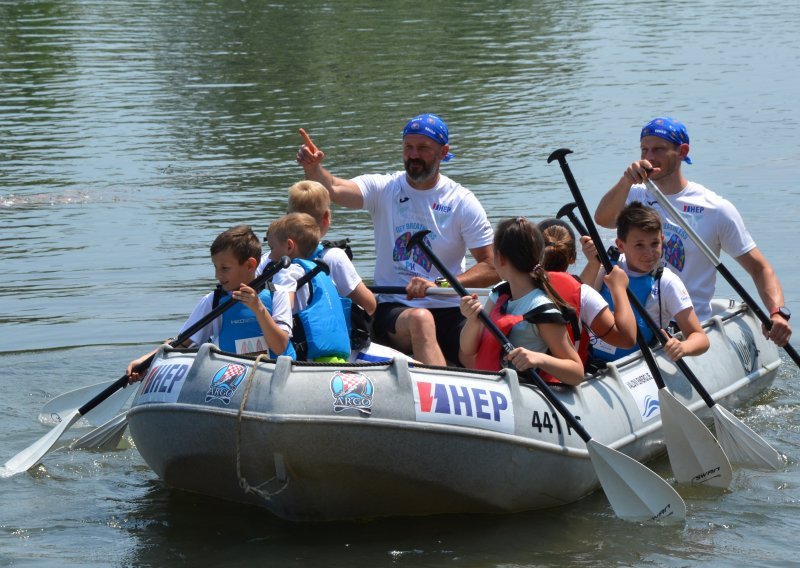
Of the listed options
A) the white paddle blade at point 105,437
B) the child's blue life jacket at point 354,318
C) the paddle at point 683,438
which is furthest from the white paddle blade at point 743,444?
the white paddle blade at point 105,437

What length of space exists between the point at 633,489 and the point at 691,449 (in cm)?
68

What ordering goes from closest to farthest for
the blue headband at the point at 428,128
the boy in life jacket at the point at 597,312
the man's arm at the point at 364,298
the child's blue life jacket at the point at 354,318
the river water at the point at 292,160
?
1. the river water at the point at 292,160
2. the boy in life jacket at the point at 597,312
3. the man's arm at the point at 364,298
4. the child's blue life jacket at the point at 354,318
5. the blue headband at the point at 428,128

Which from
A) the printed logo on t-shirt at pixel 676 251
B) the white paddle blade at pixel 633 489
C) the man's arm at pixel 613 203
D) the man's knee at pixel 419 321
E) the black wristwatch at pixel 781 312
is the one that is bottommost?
the white paddle blade at pixel 633 489

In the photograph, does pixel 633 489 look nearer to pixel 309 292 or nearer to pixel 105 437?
pixel 309 292

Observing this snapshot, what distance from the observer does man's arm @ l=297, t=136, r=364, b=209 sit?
8.17m

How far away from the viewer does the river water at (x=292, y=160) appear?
6.72 metres

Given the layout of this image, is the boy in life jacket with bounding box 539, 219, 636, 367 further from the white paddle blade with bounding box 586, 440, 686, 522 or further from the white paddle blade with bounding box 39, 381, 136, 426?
the white paddle blade with bounding box 39, 381, 136, 426

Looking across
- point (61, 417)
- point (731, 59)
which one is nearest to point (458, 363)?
point (61, 417)

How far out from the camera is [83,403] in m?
8.37

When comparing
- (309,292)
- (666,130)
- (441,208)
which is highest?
(666,130)

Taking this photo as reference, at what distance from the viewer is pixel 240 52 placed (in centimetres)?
2658

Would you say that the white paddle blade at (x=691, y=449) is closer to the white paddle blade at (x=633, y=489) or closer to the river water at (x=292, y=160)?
the river water at (x=292, y=160)

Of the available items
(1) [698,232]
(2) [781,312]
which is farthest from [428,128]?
(2) [781,312]

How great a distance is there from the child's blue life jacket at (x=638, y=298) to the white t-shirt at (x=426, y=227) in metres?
0.84
